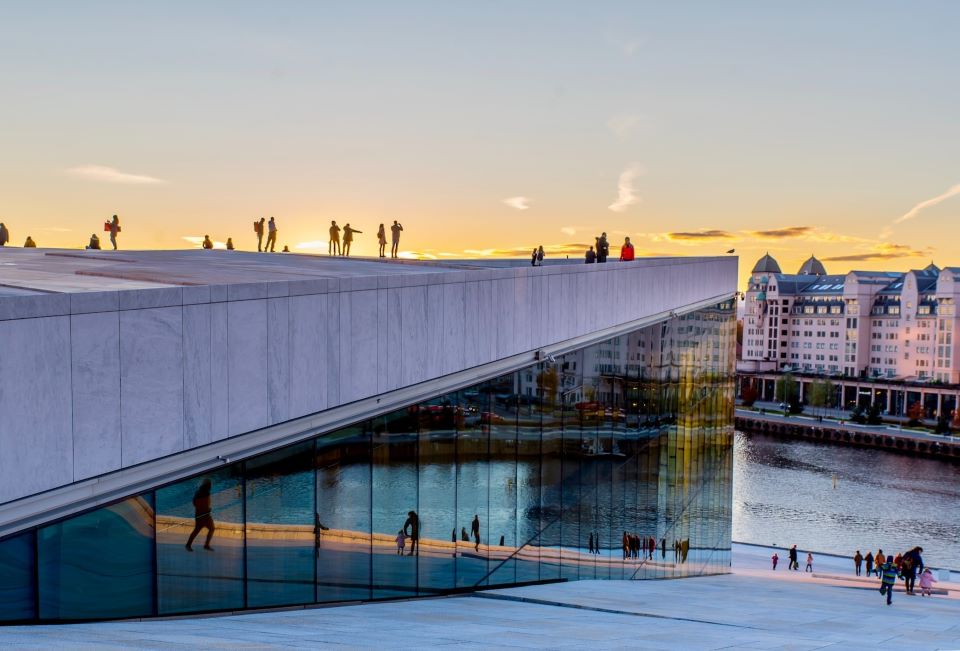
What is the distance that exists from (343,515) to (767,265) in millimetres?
164668

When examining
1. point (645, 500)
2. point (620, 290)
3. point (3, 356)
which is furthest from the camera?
point (645, 500)

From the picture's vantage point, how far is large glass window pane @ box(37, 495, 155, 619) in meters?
8.36

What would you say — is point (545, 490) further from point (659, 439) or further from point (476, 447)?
point (659, 439)

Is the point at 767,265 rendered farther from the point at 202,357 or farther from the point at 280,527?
the point at 202,357

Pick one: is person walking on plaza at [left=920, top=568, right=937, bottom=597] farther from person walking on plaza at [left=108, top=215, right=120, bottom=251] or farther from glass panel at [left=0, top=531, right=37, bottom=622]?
glass panel at [left=0, top=531, right=37, bottom=622]

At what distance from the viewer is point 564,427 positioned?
1772 centimetres

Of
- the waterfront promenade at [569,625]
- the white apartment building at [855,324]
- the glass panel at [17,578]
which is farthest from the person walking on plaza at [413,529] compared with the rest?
the white apartment building at [855,324]

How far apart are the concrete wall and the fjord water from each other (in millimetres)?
46592

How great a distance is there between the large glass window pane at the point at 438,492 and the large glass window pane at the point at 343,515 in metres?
1.32

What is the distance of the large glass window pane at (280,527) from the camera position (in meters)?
10.2

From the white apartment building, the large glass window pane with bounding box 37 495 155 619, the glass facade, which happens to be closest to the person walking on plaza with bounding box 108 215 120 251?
the glass facade

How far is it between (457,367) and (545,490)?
4446 millimetres

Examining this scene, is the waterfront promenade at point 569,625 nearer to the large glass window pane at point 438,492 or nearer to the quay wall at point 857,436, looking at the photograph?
the large glass window pane at point 438,492

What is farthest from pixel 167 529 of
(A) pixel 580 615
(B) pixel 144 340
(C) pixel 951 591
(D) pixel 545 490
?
(C) pixel 951 591
